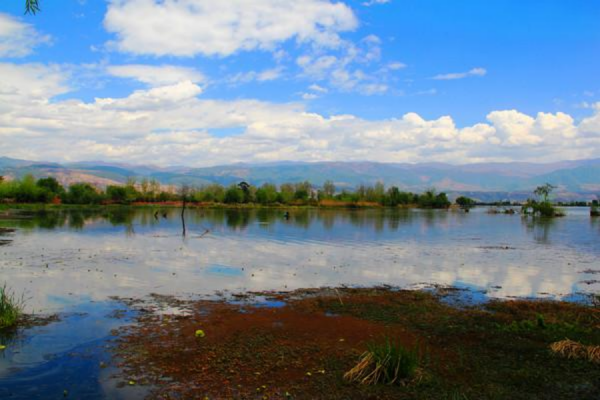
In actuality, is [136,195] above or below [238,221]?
above

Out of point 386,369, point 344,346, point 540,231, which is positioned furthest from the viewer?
point 540,231

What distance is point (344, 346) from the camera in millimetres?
13477

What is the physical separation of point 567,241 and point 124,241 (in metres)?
48.2

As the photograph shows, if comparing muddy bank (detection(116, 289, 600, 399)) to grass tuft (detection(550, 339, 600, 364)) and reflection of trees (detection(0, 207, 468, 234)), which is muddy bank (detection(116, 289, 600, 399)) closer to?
grass tuft (detection(550, 339, 600, 364))

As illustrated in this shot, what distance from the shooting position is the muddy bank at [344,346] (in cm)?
1042

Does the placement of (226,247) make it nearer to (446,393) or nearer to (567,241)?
(446,393)

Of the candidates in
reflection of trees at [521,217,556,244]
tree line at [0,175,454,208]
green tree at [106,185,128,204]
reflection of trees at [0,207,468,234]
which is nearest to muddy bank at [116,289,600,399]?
reflection of trees at [521,217,556,244]

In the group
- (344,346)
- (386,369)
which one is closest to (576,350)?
(386,369)

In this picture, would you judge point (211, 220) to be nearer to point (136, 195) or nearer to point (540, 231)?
point (540, 231)

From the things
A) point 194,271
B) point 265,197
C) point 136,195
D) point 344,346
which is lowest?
point 194,271

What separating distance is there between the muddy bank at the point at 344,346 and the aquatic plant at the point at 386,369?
0.66 ft

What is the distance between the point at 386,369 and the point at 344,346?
9.30ft

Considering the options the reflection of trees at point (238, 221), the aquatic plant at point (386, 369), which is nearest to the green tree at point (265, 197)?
the reflection of trees at point (238, 221)

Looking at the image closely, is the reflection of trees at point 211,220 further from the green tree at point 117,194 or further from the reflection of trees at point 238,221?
the green tree at point 117,194
